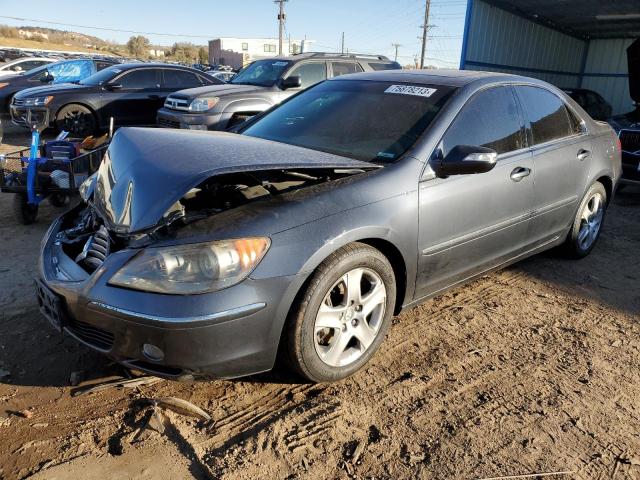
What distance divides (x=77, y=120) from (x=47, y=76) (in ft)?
12.5

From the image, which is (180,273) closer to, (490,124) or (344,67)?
(490,124)

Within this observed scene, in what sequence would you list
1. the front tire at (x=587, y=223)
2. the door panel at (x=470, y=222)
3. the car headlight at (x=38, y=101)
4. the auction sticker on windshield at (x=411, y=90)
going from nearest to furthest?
the door panel at (x=470, y=222)
the auction sticker on windshield at (x=411, y=90)
the front tire at (x=587, y=223)
the car headlight at (x=38, y=101)

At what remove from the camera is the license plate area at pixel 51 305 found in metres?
2.53

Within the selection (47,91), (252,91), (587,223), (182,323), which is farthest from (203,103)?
(182,323)

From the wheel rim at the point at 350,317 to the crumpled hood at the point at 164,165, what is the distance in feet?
2.05

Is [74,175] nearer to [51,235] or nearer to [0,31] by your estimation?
[51,235]

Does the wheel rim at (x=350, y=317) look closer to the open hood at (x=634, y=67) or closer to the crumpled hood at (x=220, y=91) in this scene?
the crumpled hood at (x=220, y=91)

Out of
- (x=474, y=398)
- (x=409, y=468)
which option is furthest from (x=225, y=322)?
(x=474, y=398)

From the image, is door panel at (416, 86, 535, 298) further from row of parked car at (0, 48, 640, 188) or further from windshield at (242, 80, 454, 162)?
row of parked car at (0, 48, 640, 188)

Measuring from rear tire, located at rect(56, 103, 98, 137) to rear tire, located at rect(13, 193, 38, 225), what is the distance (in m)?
4.97

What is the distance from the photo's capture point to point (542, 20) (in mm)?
17125

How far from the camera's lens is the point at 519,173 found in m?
3.60

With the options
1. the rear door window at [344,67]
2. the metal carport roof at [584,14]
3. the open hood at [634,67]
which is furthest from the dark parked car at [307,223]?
the metal carport roof at [584,14]

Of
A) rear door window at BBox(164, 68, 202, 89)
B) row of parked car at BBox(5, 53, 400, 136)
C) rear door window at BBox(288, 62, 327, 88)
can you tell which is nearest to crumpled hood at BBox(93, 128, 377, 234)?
row of parked car at BBox(5, 53, 400, 136)
